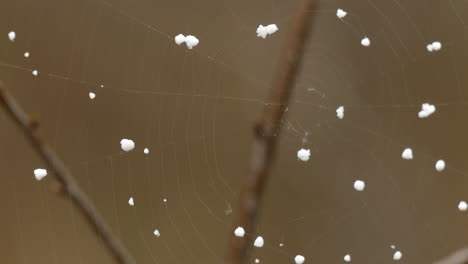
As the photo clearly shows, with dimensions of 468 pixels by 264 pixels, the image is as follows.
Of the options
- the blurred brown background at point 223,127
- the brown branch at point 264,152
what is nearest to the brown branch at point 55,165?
the brown branch at point 264,152

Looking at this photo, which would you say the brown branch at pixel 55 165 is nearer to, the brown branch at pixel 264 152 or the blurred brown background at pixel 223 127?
the brown branch at pixel 264 152

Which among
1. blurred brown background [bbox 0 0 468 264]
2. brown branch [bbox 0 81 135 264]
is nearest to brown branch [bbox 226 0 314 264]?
→ brown branch [bbox 0 81 135 264]

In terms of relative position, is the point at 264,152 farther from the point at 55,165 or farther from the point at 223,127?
the point at 223,127

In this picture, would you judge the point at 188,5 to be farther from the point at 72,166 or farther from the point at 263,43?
the point at 72,166

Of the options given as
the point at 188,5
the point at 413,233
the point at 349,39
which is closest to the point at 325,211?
the point at 413,233

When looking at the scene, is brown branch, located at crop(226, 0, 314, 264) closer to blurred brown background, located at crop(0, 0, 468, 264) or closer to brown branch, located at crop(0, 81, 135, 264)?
brown branch, located at crop(0, 81, 135, 264)
